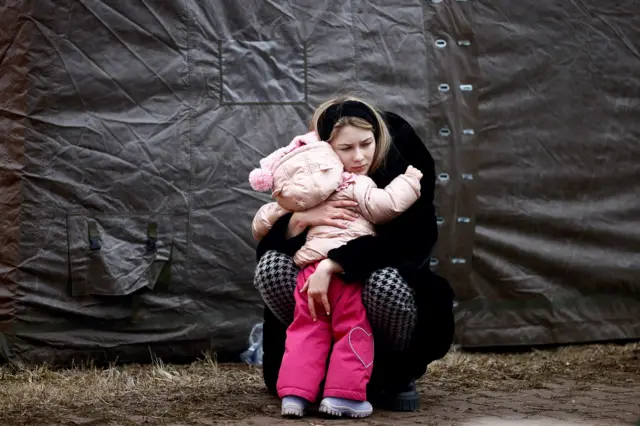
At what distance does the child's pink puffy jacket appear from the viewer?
3756mm

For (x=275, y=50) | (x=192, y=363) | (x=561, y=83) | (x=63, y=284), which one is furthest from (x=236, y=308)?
(x=561, y=83)

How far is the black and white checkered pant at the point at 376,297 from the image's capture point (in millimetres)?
3738

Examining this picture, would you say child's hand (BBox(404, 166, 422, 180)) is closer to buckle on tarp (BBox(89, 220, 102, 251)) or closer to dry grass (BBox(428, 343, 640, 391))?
dry grass (BBox(428, 343, 640, 391))

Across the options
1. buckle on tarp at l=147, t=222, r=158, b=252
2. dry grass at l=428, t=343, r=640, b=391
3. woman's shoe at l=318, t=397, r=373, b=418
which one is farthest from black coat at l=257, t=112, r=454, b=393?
buckle on tarp at l=147, t=222, r=158, b=252

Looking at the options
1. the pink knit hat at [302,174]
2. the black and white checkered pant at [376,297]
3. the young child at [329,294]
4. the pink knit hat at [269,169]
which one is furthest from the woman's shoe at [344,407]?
the pink knit hat at [269,169]

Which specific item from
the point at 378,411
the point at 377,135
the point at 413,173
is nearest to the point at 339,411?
the point at 378,411

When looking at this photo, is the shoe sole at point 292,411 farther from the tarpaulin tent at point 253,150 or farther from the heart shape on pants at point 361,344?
the tarpaulin tent at point 253,150

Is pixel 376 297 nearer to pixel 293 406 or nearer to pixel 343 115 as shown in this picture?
pixel 293 406

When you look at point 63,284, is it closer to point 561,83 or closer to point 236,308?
point 236,308

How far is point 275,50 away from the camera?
17.2ft

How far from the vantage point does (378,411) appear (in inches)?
157

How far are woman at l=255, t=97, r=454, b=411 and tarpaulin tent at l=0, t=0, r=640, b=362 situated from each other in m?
1.27

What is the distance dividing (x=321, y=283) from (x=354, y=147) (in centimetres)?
52

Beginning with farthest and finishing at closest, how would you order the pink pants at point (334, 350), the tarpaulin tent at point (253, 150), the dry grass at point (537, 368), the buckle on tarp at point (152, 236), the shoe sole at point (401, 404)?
1. the buckle on tarp at point (152, 236)
2. the tarpaulin tent at point (253, 150)
3. the dry grass at point (537, 368)
4. the shoe sole at point (401, 404)
5. the pink pants at point (334, 350)
